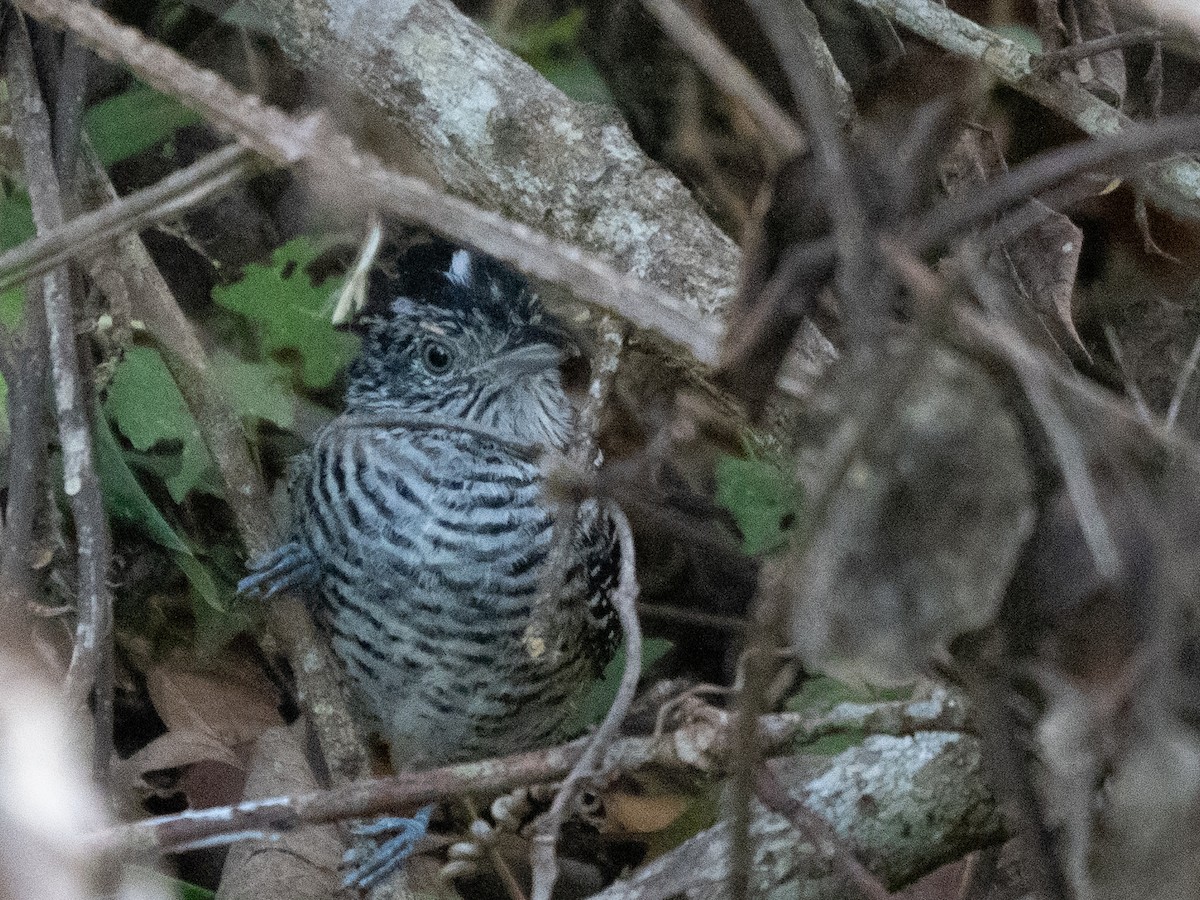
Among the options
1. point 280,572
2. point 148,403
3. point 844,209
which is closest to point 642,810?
point 280,572

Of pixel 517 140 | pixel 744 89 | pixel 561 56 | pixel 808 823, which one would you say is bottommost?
pixel 808 823

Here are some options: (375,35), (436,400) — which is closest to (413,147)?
(375,35)

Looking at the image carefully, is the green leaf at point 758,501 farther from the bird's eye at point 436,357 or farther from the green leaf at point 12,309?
the green leaf at point 12,309

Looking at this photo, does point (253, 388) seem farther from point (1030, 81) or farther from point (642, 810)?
point (1030, 81)

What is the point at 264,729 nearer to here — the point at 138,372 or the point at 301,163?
the point at 138,372

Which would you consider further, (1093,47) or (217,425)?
(217,425)

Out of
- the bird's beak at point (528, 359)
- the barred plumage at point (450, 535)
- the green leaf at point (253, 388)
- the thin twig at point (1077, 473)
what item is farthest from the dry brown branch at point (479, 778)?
the bird's beak at point (528, 359)
